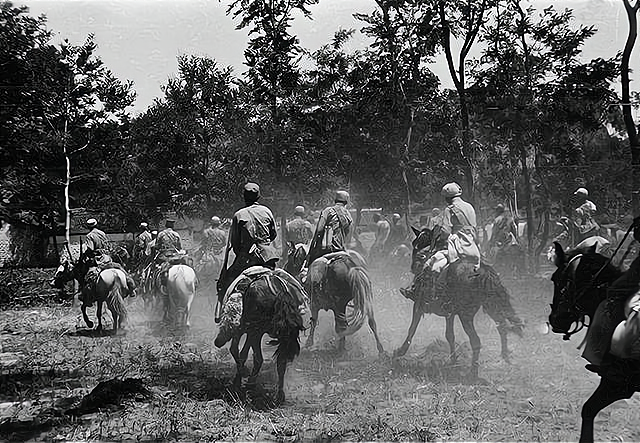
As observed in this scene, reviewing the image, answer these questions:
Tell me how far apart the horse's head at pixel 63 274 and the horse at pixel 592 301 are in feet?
33.3

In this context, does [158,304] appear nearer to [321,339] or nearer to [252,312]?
[321,339]

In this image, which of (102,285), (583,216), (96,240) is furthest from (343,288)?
(96,240)

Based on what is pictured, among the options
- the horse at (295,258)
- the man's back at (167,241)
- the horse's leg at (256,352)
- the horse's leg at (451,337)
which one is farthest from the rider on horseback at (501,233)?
the man's back at (167,241)

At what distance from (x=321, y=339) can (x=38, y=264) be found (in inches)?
251

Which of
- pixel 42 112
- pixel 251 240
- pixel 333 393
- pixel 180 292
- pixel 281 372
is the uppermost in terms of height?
pixel 42 112

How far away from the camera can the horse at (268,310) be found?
20.6 feet

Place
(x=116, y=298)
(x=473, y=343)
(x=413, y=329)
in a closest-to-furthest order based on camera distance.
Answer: (x=473, y=343)
(x=413, y=329)
(x=116, y=298)

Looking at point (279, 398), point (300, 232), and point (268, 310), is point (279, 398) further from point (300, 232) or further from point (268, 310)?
point (300, 232)

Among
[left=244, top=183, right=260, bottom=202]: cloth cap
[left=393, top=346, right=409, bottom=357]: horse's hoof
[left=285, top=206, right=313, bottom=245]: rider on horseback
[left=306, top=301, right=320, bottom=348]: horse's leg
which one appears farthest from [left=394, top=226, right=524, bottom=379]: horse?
[left=285, top=206, right=313, bottom=245]: rider on horseback

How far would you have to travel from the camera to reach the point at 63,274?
11953mm

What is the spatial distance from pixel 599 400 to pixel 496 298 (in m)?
A: 2.77

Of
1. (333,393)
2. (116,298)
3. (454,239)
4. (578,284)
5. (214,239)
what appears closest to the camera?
(578,284)

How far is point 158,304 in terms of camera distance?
40.3 feet

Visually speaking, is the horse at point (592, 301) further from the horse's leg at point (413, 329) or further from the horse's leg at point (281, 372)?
the horse's leg at point (413, 329)
